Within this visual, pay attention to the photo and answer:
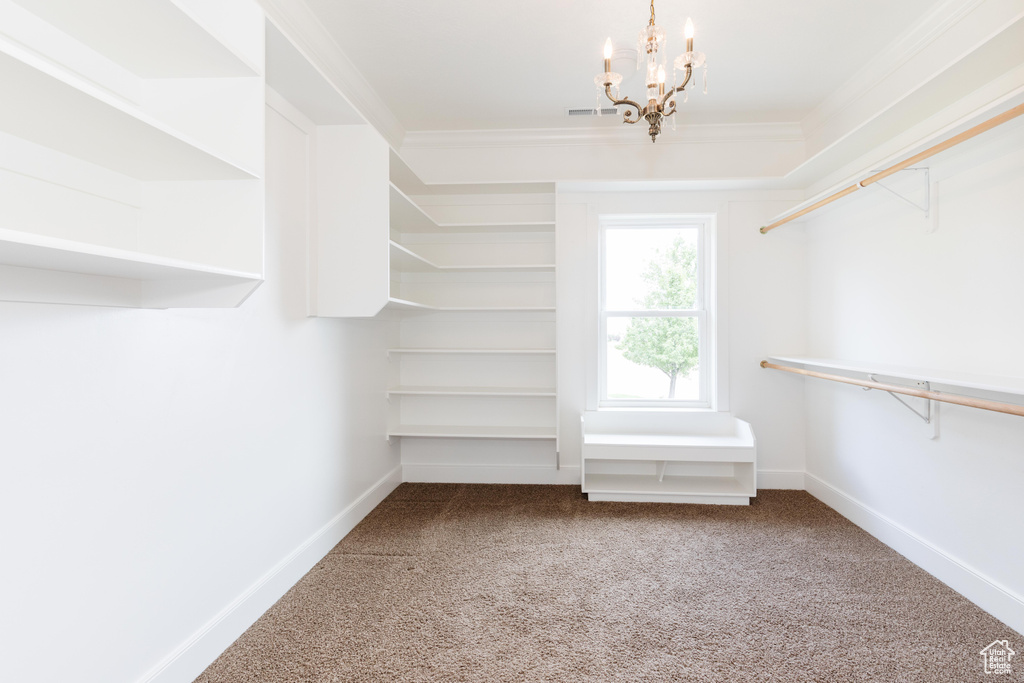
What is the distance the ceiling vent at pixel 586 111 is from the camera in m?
3.30

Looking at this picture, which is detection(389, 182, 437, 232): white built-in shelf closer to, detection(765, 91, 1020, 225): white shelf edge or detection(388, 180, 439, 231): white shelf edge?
detection(388, 180, 439, 231): white shelf edge

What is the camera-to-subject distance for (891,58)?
2.63 meters

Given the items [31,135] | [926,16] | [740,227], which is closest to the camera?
[31,135]

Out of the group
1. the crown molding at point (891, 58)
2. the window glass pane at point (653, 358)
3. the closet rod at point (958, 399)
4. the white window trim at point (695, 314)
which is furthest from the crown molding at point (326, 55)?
the closet rod at point (958, 399)

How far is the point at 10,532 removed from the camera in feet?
3.95

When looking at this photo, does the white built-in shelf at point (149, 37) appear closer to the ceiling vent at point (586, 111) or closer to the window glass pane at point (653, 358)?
the ceiling vent at point (586, 111)

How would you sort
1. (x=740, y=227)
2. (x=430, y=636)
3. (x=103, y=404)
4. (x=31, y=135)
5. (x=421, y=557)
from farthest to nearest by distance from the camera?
(x=740, y=227) < (x=421, y=557) < (x=430, y=636) < (x=103, y=404) < (x=31, y=135)

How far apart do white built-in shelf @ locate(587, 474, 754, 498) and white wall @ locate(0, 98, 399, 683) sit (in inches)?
71.2

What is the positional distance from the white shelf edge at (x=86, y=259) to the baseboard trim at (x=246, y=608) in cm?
123

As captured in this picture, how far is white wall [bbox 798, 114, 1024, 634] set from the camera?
2.04 m

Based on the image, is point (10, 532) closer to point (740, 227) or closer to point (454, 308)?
point (454, 308)

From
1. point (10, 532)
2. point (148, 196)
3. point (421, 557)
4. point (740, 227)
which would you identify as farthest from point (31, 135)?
point (740, 227)

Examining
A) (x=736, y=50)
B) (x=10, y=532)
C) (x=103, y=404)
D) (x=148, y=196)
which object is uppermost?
(x=736, y=50)

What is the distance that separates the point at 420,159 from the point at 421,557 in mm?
2727
